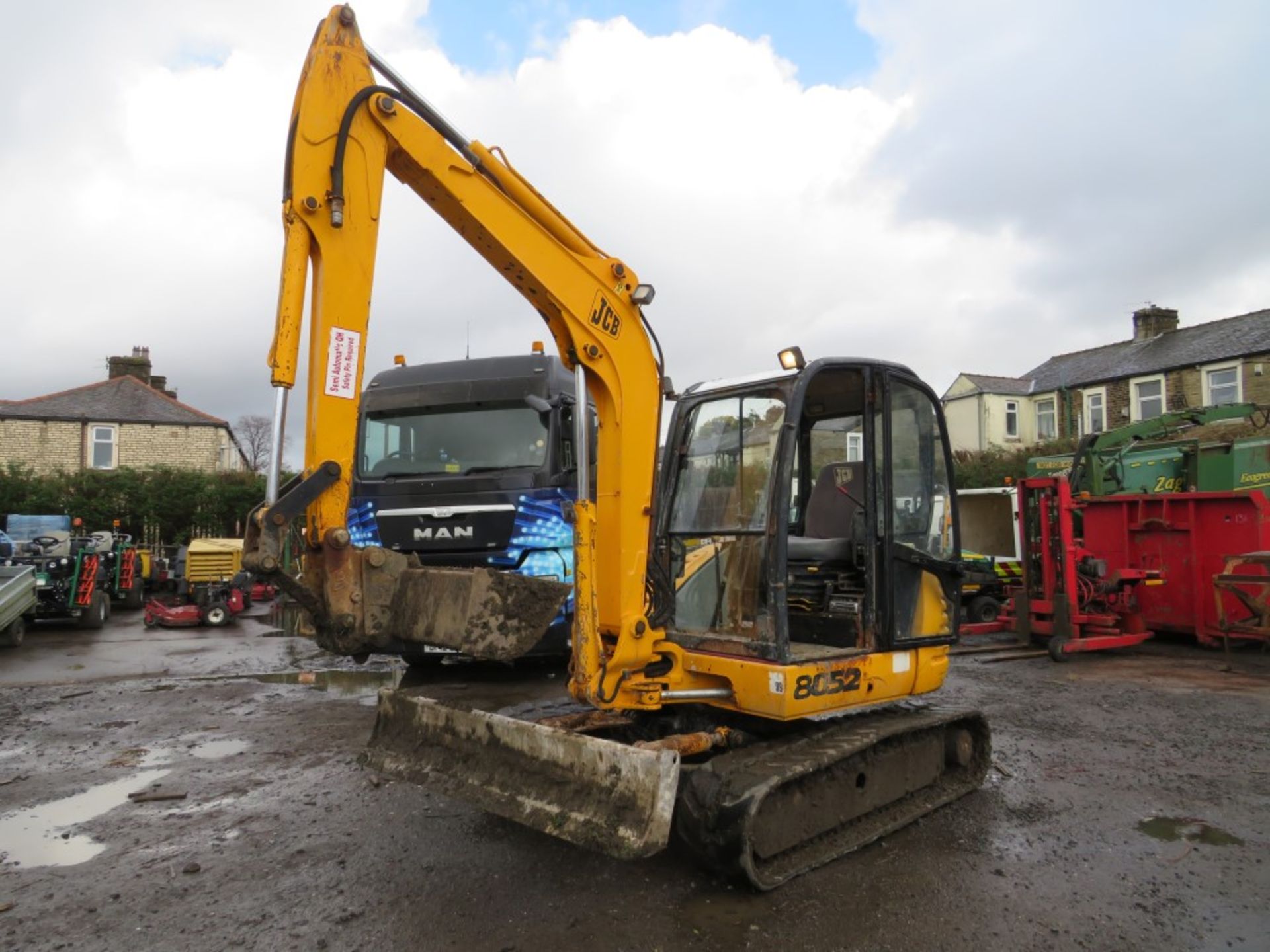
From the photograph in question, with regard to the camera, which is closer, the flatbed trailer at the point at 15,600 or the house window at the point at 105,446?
the flatbed trailer at the point at 15,600

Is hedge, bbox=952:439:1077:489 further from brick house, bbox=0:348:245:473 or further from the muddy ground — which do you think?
brick house, bbox=0:348:245:473

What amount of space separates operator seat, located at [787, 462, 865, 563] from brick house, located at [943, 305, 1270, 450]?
2150cm

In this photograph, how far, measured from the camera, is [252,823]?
476 cm

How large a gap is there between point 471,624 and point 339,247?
68.7 inches

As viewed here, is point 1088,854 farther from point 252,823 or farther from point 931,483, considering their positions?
point 252,823

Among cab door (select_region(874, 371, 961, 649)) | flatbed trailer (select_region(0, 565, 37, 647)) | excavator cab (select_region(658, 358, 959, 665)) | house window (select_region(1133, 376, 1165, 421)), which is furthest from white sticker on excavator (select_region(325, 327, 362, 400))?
house window (select_region(1133, 376, 1165, 421))

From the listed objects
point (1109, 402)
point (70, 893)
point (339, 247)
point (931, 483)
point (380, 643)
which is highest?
point (1109, 402)

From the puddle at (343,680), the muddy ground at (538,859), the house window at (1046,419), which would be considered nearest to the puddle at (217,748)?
the muddy ground at (538,859)

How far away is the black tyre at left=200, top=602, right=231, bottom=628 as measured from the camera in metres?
14.9

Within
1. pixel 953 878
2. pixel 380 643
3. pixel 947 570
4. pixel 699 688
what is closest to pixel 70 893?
pixel 380 643

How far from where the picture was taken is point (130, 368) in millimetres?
33438

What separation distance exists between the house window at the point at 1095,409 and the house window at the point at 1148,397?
1.08 meters

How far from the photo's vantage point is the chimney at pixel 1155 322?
3044 cm

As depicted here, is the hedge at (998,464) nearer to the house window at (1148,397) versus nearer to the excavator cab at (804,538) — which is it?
the house window at (1148,397)
